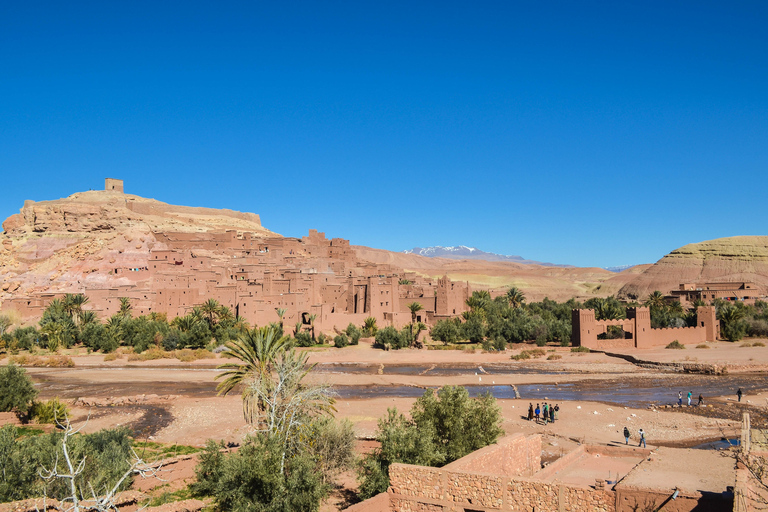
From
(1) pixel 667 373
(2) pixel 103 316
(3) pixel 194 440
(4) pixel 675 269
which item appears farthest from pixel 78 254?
(4) pixel 675 269

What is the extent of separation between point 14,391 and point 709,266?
287 feet

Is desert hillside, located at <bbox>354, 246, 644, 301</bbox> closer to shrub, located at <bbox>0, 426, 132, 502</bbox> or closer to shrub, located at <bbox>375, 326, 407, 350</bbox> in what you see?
shrub, located at <bbox>375, 326, 407, 350</bbox>

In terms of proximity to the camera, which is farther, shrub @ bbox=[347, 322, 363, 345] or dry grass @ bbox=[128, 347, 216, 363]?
shrub @ bbox=[347, 322, 363, 345]

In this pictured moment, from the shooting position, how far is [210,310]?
4181cm

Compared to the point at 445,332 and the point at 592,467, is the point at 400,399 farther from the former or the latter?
the point at 445,332

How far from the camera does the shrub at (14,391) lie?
66.7 ft

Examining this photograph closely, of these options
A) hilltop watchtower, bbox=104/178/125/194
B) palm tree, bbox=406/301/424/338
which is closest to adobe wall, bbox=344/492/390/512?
palm tree, bbox=406/301/424/338

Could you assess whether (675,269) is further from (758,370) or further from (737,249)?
(758,370)

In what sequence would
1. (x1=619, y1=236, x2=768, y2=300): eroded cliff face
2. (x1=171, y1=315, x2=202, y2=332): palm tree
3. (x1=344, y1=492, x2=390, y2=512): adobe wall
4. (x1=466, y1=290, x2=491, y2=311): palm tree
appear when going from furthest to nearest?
(x1=619, y1=236, x2=768, y2=300): eroded cliff face → (x1=466, y1=290, x2=491, y2=311): palm tree → (x1=171, y1=315, x2=202, y2=332): palm tree → (x1=344, y1=492, x2=390, y2=512): adobe wall

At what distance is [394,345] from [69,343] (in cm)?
2342

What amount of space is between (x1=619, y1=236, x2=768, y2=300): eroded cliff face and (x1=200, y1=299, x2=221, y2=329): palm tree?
6001cm

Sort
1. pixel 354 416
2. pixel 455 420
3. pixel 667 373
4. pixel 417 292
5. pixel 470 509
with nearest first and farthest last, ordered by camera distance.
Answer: pixel 470 509 → pixel 455 420 → pixel 354 416 → pixel 667 373 → pixel 417 292

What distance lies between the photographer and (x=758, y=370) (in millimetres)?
34875

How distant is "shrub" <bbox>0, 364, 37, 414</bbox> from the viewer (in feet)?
66.7
